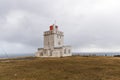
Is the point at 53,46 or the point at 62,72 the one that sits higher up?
the point at 53,46

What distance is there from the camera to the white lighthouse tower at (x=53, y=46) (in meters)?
52.5

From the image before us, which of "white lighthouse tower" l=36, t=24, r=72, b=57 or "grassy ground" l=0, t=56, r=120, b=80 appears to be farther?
"white lighthouse tower" l=36, t=24, r=72, b=57

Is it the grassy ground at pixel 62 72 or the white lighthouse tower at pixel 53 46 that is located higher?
the white lighthouse tower at pixel 53 46

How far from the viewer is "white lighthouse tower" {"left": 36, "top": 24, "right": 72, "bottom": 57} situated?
5253cm

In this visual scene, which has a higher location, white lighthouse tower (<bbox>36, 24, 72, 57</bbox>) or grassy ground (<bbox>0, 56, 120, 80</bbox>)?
white lighthouse tower (<bbox>36, 24, 72, 57</bbox>)

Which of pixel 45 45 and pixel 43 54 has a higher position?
pixel 45 45

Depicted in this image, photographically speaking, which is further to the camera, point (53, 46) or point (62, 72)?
point (53, 46)

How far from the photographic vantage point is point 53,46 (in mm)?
55438

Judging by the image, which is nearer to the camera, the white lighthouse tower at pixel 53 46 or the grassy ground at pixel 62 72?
the grassy ground at pixel 62 72

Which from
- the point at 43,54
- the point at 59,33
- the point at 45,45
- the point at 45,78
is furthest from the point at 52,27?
the point at 45,78

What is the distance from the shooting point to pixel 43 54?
56.9 m

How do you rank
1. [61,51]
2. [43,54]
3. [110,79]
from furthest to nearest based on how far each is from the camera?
1. [43,54]
2. [61,51]
3. [110,79]

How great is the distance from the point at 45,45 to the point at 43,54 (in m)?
4.97

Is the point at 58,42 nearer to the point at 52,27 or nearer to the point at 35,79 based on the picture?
the point at 52,27
